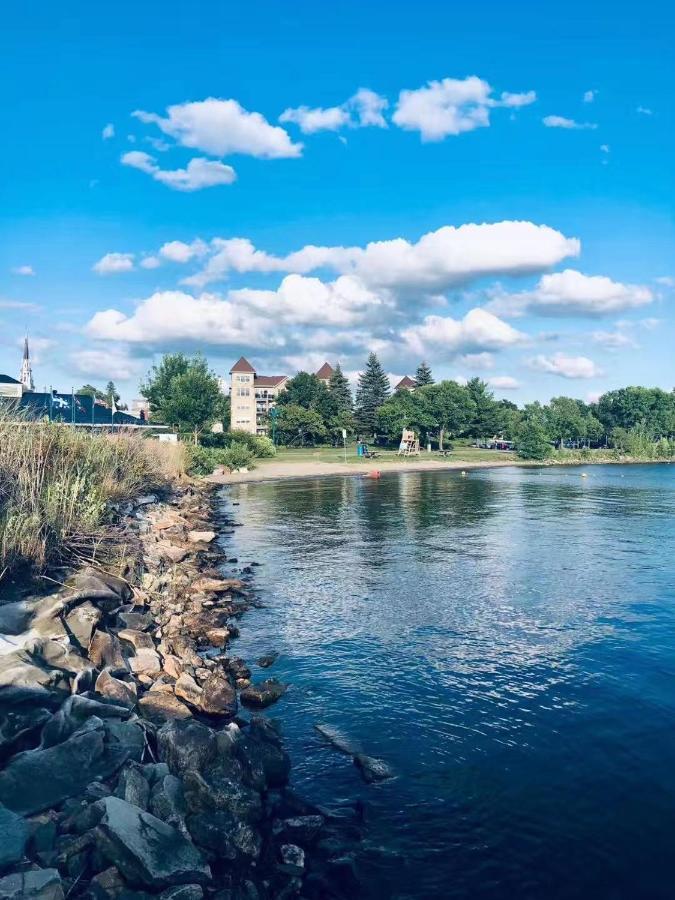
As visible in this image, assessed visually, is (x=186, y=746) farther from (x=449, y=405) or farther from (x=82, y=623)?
(x=449, y=405)

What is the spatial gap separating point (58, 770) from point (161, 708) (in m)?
2.90

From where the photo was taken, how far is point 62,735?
7.86 meters

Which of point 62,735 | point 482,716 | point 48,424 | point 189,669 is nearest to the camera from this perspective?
point 62,735

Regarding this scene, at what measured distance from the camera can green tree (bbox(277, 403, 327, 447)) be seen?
11294 cm

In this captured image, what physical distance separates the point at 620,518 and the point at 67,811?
3768 cm

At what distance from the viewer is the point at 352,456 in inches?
3962

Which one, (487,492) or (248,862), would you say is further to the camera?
(487,492)

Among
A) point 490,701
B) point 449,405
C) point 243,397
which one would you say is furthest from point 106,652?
point 243,397

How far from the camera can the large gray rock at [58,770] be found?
6.76 metres

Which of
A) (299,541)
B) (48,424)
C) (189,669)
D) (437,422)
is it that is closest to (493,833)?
(189,669)

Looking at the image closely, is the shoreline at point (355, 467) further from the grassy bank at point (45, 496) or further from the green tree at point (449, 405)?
the grassy bank at point (45, 496)

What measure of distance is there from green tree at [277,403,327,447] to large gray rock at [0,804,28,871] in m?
107

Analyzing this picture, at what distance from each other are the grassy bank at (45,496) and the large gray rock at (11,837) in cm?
641

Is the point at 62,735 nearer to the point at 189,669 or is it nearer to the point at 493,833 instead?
the point at 189,669
